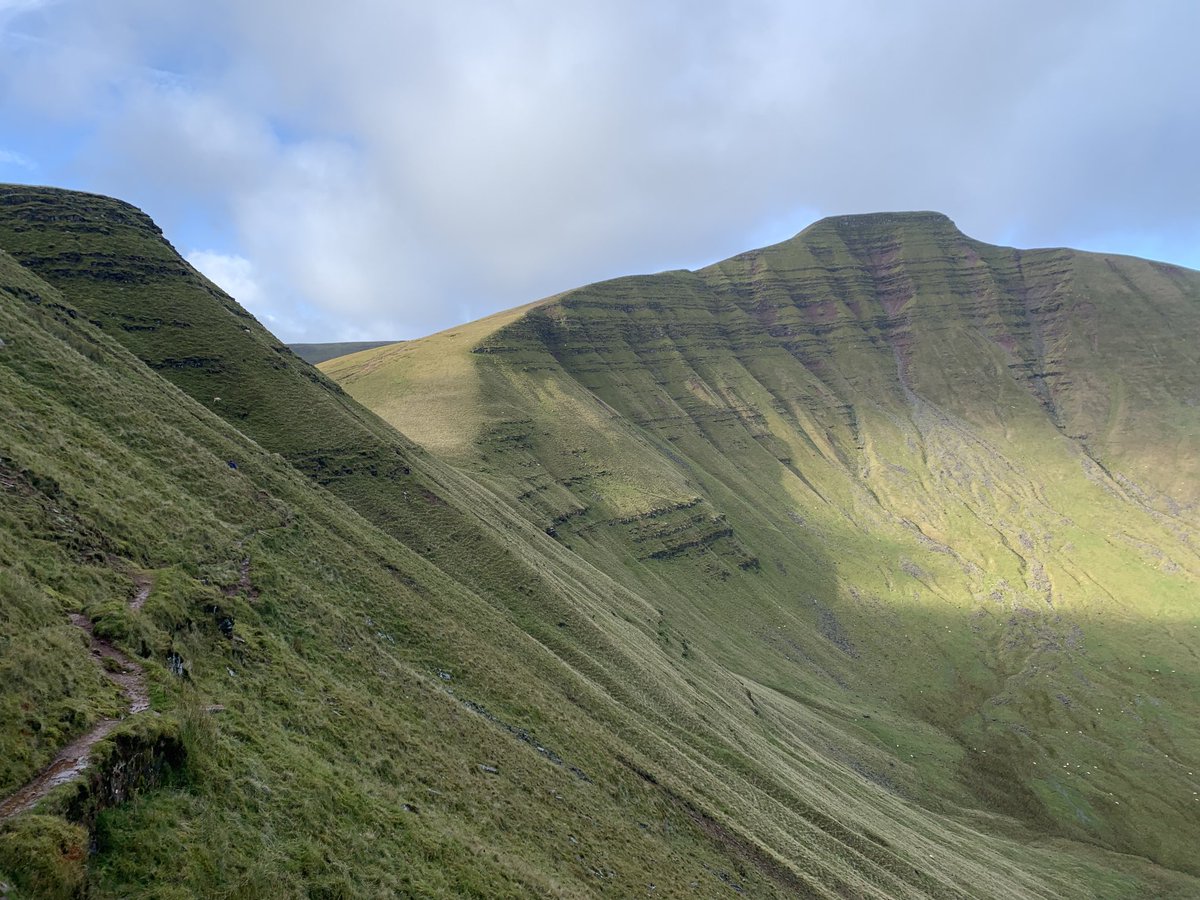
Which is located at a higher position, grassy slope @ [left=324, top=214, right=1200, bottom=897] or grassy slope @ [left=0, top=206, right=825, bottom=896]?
grassy slope @ [left=324, top=214, right=1200, bottom=897]

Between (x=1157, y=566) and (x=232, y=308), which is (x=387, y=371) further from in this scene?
(x=1157, y=566)

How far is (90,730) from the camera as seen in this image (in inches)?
578

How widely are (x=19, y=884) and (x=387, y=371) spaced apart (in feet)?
569

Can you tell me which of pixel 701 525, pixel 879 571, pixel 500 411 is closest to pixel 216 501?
pixel 500 411

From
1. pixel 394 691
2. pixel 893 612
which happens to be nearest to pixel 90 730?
pixel 394 691

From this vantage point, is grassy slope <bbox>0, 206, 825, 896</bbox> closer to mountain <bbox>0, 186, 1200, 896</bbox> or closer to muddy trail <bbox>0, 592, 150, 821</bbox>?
mountain <bbox>0, 186, 1200, 896</bbox>

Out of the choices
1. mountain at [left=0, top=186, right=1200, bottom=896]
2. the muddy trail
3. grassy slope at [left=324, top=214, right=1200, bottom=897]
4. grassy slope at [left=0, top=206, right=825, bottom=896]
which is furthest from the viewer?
grassy slope at [left=324, top=214, right=1200, bottom=897]

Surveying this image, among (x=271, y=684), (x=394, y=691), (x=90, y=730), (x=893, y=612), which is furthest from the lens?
(x=893, y=612)

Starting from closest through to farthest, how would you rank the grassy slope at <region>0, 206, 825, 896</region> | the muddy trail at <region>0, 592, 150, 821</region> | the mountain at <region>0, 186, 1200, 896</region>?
the muddy trail at <region>0, 592, 150, 821</region> → the grassy slope at <region>0, 206, 825, 896</region> → the mountain at <region>0, 186, 1200, 896</region>

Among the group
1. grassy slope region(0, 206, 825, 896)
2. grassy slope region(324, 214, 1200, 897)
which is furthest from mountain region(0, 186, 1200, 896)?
grassy slope region(324, 214, 1200, 897)

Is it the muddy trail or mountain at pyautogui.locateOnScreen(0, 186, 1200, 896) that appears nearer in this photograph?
the muddy trail

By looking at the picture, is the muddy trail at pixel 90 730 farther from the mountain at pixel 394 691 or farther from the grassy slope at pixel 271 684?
the grassy slope at pixel 271 684

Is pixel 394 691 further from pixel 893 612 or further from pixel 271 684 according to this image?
pixel 893 612

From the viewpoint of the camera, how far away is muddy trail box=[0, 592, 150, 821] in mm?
12062
